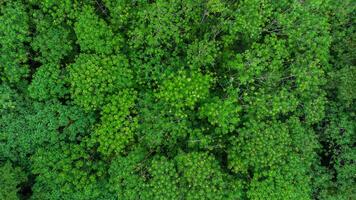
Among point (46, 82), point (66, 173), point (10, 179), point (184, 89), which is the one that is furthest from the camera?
point (46, 82)

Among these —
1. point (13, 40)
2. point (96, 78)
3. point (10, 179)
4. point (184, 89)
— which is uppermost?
point (13, 40)

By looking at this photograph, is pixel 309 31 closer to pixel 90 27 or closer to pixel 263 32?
pixel 263 32

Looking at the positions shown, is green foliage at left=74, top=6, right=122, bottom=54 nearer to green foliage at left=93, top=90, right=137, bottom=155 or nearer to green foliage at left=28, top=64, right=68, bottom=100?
green foliage at left=28, top=64, right=68, bottom=100

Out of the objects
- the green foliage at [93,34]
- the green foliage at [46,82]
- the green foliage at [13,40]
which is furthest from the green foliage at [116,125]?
the green foliage at [13,40]

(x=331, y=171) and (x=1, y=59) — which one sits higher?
(x=1, y=59)

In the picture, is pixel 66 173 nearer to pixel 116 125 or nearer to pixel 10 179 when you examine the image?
pixel 10 179

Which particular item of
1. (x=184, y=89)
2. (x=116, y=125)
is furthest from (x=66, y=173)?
(x=184, y=89)

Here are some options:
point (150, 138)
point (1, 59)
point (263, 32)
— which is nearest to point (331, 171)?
point (263, 32)

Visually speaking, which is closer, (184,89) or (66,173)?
(184,89)
